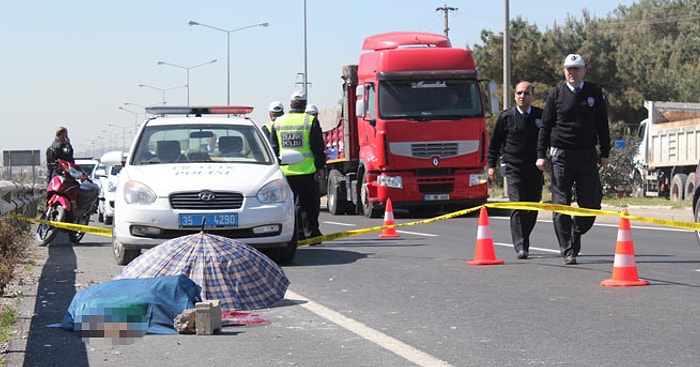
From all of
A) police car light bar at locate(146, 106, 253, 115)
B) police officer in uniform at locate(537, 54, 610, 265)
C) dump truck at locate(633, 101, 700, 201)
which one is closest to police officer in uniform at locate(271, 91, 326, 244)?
police car light bar at locate(146, 106, 253, 115)

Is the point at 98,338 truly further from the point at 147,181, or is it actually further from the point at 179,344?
the point at 147,181

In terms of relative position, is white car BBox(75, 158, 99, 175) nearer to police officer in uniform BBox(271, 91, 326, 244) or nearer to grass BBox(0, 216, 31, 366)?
grass BBox(0, 216, 31, 366)

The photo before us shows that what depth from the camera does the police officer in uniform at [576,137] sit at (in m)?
11.8

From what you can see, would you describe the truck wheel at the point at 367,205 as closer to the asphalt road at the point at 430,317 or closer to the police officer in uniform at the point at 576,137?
the asphalt road at the point at 430,317

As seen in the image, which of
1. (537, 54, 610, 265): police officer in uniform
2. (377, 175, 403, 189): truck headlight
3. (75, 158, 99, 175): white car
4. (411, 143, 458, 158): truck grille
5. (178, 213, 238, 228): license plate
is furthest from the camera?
(75, 158, 99, 175): white car

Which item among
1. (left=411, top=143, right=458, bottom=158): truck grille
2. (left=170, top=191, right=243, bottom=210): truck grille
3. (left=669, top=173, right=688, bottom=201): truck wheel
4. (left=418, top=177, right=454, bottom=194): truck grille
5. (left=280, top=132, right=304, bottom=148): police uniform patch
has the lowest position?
(left=669, top=173, right=688, bottom=201): truck wheel

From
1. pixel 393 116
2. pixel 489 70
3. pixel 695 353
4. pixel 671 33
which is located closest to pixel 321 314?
pixel 695 353

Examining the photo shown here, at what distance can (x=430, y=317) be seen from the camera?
8648mm

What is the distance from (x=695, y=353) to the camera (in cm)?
694

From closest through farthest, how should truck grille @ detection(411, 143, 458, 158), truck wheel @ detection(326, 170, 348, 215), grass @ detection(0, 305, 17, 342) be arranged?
grass @ detection(0, 305, 17, 342) < truck grille @ detection(411, 143, 458, 158) < truck wheel @ detection(326, 170, 348, 215)

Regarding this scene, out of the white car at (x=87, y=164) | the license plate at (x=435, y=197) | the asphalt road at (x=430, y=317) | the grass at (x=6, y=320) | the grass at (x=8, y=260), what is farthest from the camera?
the white car at (x=87, y=164)

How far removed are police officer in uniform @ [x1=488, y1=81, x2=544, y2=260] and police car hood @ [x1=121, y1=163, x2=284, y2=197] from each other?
2.52 meters

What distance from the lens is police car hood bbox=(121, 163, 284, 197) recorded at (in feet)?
40.6

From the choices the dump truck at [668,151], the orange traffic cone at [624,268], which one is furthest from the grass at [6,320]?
the dump truck at [668,151]
